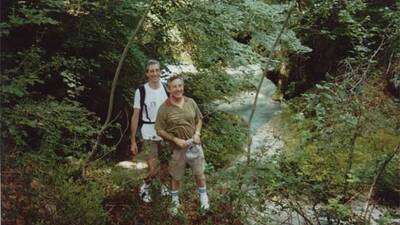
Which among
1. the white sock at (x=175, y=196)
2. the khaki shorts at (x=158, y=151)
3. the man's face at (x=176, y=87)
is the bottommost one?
the white sock at (x=175, y=196)

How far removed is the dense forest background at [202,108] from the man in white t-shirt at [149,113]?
0.40 meters

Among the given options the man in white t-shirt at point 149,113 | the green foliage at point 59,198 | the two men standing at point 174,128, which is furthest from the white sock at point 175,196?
the green foliage at point 59,198

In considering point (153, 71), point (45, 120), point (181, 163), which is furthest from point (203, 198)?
point (45, 120)

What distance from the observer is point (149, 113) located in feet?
17.6

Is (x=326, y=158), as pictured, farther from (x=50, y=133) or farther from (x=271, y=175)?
(x=50, y=133)

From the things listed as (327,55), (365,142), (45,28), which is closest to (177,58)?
(45,28)

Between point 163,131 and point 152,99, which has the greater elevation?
point 152,99

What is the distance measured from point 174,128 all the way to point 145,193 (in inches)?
38.6

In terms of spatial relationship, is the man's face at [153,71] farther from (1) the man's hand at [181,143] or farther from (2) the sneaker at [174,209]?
(2) the sneaker at [174,209]

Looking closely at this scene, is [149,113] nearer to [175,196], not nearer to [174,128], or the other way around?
[174,128]

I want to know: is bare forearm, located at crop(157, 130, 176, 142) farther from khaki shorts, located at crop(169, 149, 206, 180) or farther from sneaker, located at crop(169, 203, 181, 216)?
sneaker, located at crop(169, 203, 181, 216)

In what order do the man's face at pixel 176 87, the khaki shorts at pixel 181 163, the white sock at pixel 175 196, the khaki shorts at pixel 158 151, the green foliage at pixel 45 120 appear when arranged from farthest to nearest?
the khaki shorts at pixel 158 151, the white sock at pixel 175 196, the khaki shorts at pixel 181 163, the man's face at pixel 176 87, the green foliage at pixel 45 120

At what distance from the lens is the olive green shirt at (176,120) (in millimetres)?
5031

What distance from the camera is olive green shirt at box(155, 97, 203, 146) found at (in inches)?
198
